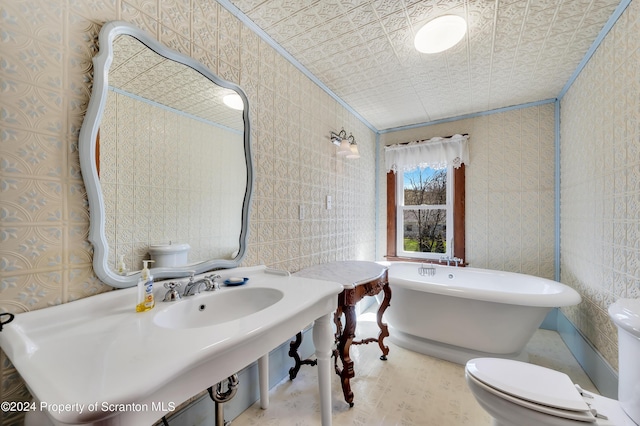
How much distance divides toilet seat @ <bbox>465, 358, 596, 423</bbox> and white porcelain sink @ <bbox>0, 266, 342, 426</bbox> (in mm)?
737

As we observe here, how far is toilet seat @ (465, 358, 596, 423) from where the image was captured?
34.8 inches

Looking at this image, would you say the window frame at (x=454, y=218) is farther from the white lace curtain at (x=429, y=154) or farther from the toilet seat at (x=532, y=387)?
the toilet seat at (x=532, y=387)

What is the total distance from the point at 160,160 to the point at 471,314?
2.16m

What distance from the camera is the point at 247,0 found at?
1.36 m

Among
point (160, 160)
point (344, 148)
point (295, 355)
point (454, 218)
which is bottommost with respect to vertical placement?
point (295, 355)

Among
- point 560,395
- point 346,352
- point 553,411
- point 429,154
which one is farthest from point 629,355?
point 429,154

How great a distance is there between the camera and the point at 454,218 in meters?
2.93

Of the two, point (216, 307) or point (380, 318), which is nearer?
point (216, 307)

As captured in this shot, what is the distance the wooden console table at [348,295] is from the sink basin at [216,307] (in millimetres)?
519

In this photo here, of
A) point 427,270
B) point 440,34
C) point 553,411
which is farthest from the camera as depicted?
point 427,270

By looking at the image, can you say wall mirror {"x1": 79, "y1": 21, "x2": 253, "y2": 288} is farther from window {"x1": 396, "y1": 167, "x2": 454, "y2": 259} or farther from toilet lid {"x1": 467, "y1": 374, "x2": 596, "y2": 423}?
window {"x1": 396, "y1": 167, "x2": 454, "y2": 259}

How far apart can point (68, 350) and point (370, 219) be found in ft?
9.43

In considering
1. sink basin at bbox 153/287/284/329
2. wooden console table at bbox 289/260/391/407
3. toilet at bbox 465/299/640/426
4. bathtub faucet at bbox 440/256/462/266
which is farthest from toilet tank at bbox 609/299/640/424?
bathtub faucet at bbox 440/256/462/266

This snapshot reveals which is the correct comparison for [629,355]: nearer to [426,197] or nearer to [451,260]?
[451,260]
